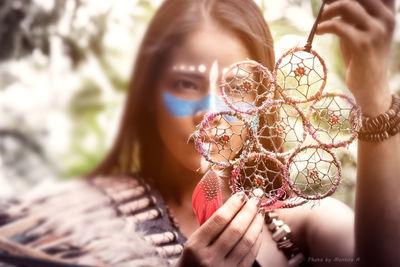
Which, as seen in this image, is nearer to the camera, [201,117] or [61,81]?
[201,117]

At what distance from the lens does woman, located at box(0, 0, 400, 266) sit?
20.6 inches

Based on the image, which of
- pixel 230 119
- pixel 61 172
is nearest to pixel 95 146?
pixel 61 172

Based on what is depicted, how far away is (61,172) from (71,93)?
145 millimetres

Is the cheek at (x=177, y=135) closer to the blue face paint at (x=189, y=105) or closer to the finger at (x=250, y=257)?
the blue face paint at (x=189, y=105)

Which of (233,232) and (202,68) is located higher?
(202,68)

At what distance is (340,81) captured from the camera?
21.6 inches

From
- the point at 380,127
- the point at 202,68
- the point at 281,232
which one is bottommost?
the point at 281,232

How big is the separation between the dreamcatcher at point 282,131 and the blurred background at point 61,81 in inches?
7.8

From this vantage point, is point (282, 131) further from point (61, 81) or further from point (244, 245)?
point (61, 81)


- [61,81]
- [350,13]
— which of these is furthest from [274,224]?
[61,81]

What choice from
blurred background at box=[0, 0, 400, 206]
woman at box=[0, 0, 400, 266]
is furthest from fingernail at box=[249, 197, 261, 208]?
blurred background at box=[0, 0, 400, 206]

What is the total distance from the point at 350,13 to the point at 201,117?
265 mm

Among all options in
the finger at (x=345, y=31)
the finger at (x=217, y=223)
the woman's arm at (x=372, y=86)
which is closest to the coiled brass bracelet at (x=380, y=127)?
the woman's arm at (x=372, y=86)

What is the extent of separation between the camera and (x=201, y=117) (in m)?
0.56
